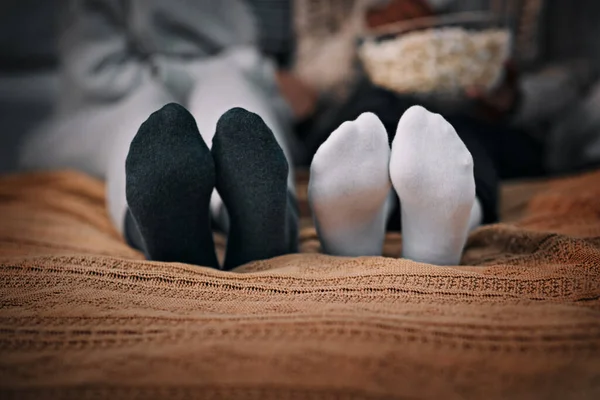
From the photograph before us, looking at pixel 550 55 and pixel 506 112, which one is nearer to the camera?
pixel 506 112

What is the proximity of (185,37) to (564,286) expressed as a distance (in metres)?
1.09

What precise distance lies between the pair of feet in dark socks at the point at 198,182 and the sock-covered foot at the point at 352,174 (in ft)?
0.13

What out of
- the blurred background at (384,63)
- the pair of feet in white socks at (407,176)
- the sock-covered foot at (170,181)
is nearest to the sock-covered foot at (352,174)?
the pair of feet in white socks at (407,176)

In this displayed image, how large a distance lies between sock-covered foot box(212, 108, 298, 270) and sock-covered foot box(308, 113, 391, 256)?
0.13 ft

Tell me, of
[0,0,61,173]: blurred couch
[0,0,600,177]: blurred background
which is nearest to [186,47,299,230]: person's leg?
[0,0,600,177]: blurred background

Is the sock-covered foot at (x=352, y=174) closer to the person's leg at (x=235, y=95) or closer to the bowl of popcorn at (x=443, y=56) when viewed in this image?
the person's leg at (x=235, y=95)

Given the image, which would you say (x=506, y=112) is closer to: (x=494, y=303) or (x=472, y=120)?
(x=472, y=120)

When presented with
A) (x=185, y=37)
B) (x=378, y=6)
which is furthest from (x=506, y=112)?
(x=185, y=37)

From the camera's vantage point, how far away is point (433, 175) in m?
0.60

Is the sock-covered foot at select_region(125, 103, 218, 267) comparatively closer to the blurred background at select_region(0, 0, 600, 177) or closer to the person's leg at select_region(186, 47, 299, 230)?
the person's leg at select_region(186, 47, 299, 230)

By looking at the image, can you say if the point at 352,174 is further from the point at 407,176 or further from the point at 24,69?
the point at 24,69

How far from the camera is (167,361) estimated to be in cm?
41

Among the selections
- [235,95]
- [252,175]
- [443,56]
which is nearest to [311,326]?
[252,175]

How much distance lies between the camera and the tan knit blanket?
39 cm
